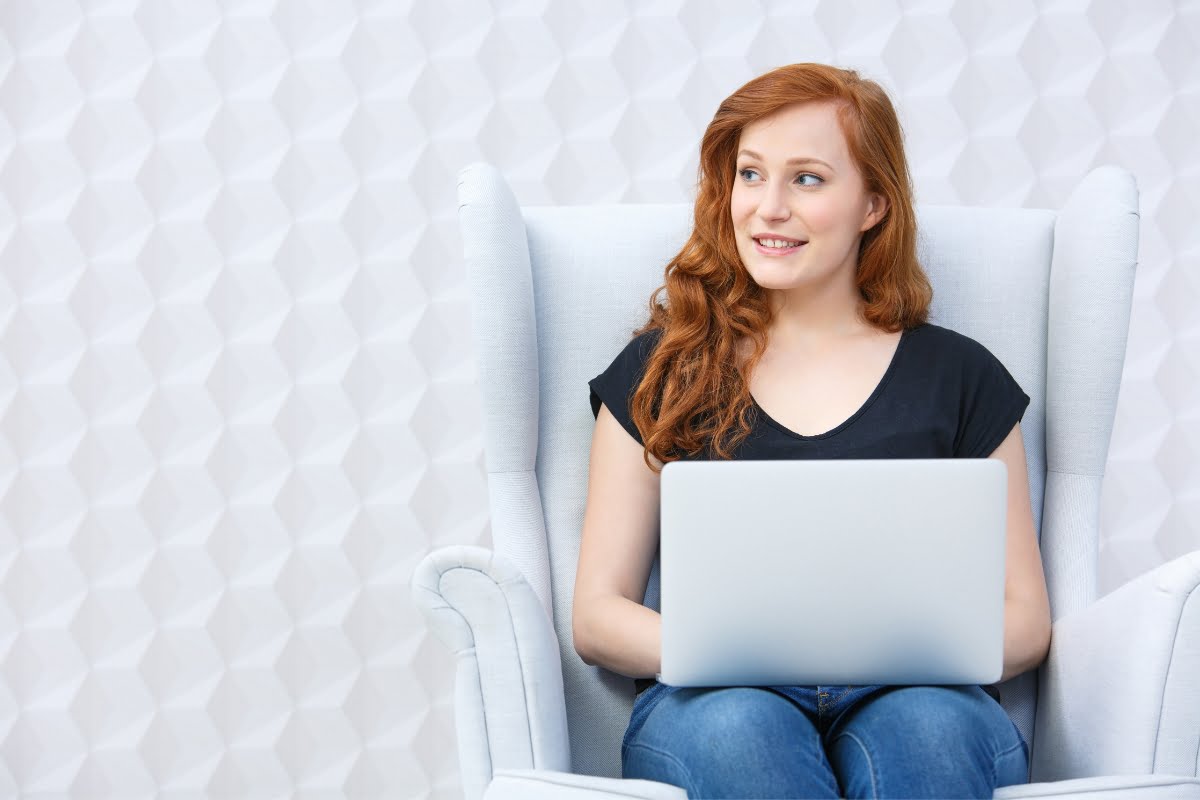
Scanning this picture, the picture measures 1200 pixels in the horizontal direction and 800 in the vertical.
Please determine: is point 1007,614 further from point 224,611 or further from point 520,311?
point 224,611

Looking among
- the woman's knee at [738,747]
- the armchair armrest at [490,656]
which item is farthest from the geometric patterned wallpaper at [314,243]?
the woman's knee at [738,747]

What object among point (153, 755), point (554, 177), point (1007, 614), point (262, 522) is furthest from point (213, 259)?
point (1007, 614)

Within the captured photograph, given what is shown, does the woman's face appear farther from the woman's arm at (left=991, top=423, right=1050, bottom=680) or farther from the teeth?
the woman's arm at (left=991, top=423, right=1050, bottom=680)

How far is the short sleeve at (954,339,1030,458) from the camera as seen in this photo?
1.42 m

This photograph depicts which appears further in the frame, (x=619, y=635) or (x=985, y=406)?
(x=985, y=406)

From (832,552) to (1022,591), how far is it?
1.54 feet

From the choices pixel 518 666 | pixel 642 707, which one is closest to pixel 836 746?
pixel 642 707

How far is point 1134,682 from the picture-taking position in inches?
47.1

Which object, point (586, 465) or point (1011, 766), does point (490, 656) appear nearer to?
point (586, 465)

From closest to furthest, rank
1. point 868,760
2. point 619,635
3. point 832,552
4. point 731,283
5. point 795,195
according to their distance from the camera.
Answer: point 832,552 → point 868,760 → point 619,635 → point 795,195 → point 731,283

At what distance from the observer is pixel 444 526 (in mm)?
2012

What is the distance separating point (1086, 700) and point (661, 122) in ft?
3.75

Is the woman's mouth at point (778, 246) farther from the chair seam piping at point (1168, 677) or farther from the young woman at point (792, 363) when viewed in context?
the chair seam piping at point (1168, 677)

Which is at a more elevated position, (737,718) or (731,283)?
(731,283)
